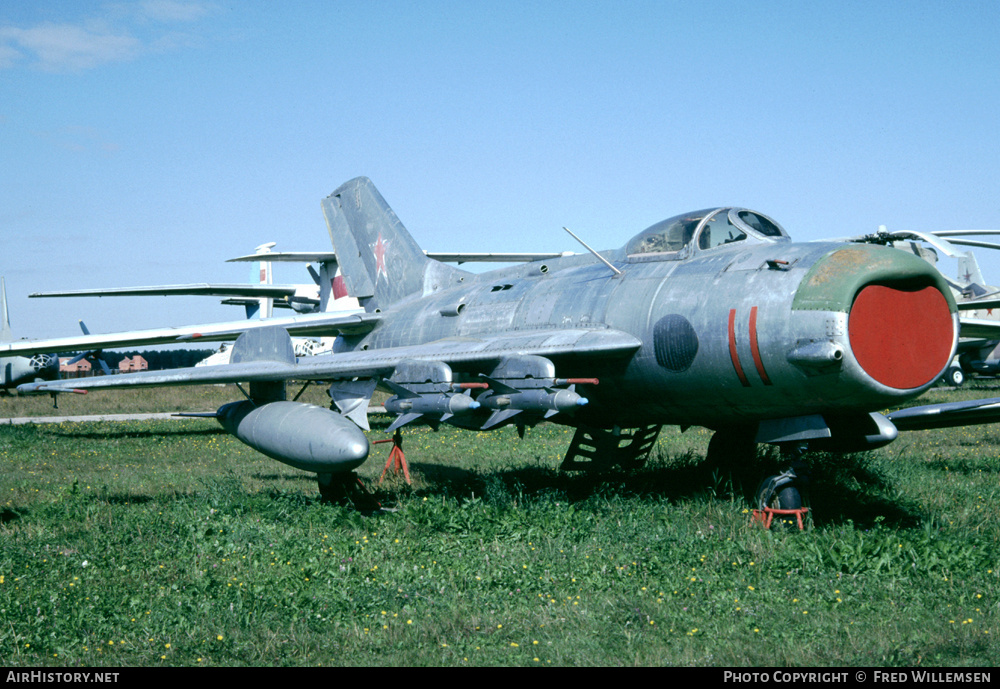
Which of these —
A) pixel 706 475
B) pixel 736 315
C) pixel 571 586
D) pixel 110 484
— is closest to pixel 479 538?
pixel 571 586

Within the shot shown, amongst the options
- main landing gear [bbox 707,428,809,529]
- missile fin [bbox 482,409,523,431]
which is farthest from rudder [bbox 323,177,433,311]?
main landing gear [bbox 707,428,809,529]

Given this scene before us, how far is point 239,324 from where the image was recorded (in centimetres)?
1856

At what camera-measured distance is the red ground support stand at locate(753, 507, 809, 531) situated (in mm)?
8125

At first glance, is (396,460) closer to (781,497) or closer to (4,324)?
(781,497)

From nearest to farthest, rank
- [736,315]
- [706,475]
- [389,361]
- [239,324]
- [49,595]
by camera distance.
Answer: [49,595]
[736,315]
[389,361]
[706,475]
[239,324]

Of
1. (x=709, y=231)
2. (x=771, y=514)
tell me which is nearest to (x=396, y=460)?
(x=709, y=231)

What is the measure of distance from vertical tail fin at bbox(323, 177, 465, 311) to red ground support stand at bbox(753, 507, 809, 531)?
23.9 feet

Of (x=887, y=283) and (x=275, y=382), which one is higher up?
(x=887, y=283)

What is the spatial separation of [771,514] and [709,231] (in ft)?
10.3

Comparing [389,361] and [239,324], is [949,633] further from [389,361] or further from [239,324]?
[239,324]

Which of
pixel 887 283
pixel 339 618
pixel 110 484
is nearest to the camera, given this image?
pixel 339 618

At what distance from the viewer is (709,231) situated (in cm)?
914
